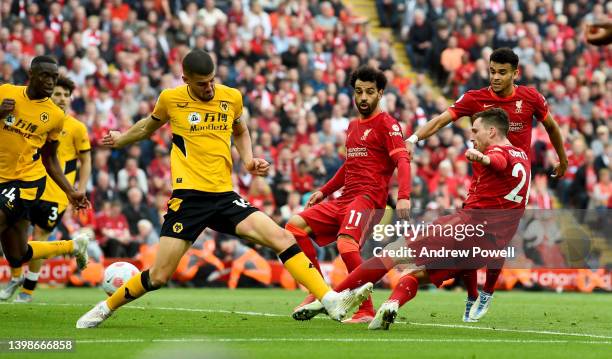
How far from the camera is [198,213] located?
35.2ft

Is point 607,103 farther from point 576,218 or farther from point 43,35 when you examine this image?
point 43,35

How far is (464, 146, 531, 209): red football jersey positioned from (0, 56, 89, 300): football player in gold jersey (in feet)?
15.4

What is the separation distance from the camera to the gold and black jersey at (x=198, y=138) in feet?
35.6

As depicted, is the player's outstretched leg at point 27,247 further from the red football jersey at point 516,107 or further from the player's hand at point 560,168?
the player's hand at point 560,168

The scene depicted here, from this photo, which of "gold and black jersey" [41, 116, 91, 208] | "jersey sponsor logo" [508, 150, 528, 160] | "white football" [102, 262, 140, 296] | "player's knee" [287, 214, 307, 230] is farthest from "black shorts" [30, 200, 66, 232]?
"jersey sponsor logo" [508, 150, 528, 160]

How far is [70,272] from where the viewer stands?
2027cm

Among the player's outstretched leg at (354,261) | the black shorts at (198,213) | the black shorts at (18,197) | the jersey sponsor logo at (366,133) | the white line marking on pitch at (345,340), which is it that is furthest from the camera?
the black shorts at (18,197)

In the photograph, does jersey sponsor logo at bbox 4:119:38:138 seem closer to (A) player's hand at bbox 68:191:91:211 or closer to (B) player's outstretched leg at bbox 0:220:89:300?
(A) player's hand at bbox 68:191:91:211

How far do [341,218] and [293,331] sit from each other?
6.92ft

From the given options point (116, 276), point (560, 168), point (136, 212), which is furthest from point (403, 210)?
point (136, 212)

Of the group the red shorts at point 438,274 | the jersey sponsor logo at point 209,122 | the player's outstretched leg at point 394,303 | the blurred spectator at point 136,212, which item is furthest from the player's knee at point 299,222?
the blurred spectator at point 136,212

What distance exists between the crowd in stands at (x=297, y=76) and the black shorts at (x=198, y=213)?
33.5 feet

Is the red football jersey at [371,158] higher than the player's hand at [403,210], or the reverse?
the red football jersey at [371,158]

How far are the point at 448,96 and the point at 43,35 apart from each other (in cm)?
939
